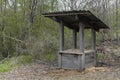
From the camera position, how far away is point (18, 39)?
1368 centimetres

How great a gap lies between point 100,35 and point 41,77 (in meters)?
8.79

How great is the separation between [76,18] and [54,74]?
239 centimetres

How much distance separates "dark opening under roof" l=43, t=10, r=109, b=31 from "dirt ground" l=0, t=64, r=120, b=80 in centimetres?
214

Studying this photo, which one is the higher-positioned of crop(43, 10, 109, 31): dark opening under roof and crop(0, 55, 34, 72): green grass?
crop(43, 10, 109, 31): dark opening under roof

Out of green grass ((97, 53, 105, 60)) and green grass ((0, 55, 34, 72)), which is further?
green grass ((97, 53, 105, 60))

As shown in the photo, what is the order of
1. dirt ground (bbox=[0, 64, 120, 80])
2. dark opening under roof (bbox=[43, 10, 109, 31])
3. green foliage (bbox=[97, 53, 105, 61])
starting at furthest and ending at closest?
green foliage (bbox=[97, 53, 105, 61]) < dark opening under roof (bbox=[43, 10, 109, 31]) < dirt ground (bbox=[0, 64, 120, 80])

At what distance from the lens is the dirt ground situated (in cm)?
740

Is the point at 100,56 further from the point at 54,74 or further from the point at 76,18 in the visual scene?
the point at 54,74

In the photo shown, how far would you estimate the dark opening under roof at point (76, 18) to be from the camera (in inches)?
319

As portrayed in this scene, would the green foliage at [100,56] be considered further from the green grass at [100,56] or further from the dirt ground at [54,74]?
the dirt ground at [54,74]

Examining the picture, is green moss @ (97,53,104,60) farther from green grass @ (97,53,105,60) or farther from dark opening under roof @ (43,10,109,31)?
dark opening under roof @ (43,10,109,31)

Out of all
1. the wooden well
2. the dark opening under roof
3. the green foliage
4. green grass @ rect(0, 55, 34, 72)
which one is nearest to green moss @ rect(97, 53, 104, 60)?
the green foliage

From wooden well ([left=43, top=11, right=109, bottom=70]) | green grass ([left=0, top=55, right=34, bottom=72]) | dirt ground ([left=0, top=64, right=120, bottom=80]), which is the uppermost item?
wooden well ([left=43, top=11, right=109, bottom=70])

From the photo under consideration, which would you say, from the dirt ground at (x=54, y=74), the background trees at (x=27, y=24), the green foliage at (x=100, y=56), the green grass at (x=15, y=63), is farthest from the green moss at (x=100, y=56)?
the green grass at (x=15, y=63)
